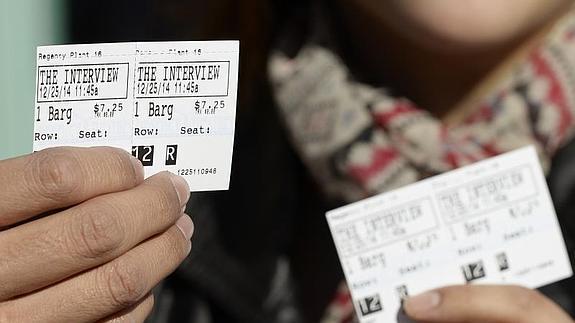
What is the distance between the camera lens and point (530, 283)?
1023 mm

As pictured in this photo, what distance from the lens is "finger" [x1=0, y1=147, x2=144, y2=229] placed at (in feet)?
2.28

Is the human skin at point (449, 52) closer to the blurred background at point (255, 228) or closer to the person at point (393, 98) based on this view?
the person at point (393, 98)

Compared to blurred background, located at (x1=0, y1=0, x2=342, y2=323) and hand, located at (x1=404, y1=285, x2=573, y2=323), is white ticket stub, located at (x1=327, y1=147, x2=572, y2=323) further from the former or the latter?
blurred background, located at (x1=0, y1=0, x2=342, y2=323)

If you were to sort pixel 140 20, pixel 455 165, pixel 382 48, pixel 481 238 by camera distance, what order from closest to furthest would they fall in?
1. pixel 481 238
2. pixel 455 165
3. pixel 382 48
4. pixel 140 20

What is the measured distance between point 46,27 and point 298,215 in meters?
0.67

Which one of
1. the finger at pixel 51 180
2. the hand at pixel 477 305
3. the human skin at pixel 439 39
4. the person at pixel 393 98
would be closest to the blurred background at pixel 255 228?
the person at pixel 393 98

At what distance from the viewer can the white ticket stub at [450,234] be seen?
98 cm

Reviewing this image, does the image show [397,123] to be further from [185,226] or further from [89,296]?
[89,296]

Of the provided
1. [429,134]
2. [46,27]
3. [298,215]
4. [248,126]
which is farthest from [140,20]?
[429,134]

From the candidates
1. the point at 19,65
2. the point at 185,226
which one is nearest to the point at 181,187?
the point at 185,226

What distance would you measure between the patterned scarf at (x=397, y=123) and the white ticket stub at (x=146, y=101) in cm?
62

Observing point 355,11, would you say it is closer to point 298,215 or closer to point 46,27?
point 298,215

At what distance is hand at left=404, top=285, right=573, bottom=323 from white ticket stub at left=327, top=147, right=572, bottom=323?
0.01m

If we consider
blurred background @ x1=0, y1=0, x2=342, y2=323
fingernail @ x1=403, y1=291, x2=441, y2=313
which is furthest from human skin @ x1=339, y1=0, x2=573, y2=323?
blurred background @ x1=0, y1=0, x2=342, y2=323
